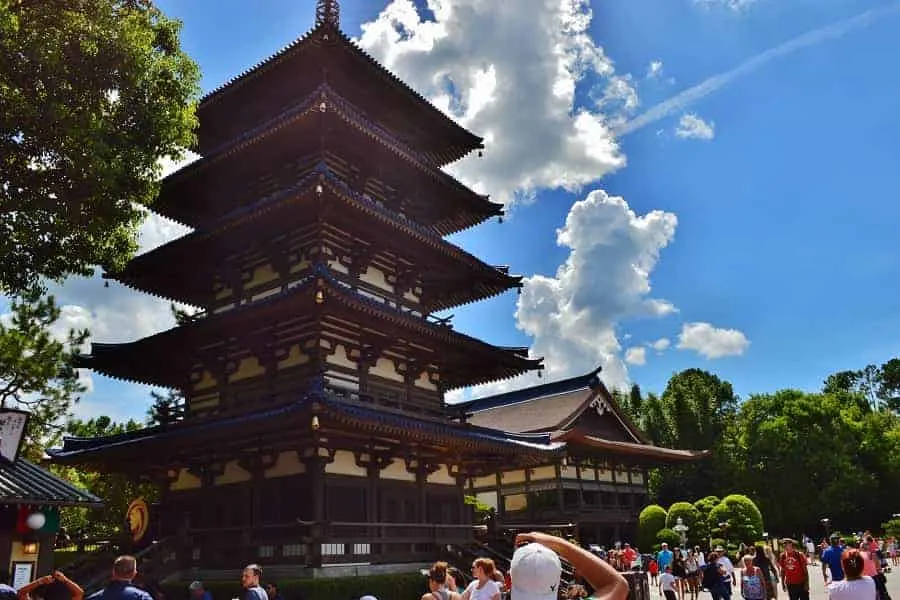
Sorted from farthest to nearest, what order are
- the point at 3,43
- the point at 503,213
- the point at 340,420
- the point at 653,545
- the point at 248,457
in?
the point at 653,545 → the point at 503,213 → the point at 248,457 → the point at 340,420 → the point at 3,43

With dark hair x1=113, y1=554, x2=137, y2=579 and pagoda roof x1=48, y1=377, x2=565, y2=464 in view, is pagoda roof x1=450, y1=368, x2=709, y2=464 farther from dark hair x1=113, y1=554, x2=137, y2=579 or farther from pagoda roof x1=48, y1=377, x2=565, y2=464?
dark hair x1=113, y1=554, x2=137, y2=579

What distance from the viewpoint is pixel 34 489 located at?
14961mm

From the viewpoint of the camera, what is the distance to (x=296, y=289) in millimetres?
18109

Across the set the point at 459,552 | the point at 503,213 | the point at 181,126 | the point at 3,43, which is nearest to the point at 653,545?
the point at 459,552

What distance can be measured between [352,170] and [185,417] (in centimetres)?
1008

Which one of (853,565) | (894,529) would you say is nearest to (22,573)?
(853,565)

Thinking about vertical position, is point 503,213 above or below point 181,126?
above

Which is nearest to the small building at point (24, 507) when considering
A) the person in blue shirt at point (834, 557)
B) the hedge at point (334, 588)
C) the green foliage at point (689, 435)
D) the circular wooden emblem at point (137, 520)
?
the circular wooden emblem at point (137, 520)

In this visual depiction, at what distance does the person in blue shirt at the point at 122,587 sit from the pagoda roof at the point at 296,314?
38.5 ft

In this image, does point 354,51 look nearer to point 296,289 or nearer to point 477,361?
point 296,289

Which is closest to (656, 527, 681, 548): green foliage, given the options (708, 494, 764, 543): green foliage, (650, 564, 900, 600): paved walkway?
(708, 494, 764, 543): green foliage

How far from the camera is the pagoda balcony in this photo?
21.4m

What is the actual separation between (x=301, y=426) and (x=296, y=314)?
3.41 m

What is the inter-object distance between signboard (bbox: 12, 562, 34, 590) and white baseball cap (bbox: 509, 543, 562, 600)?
1494cm
